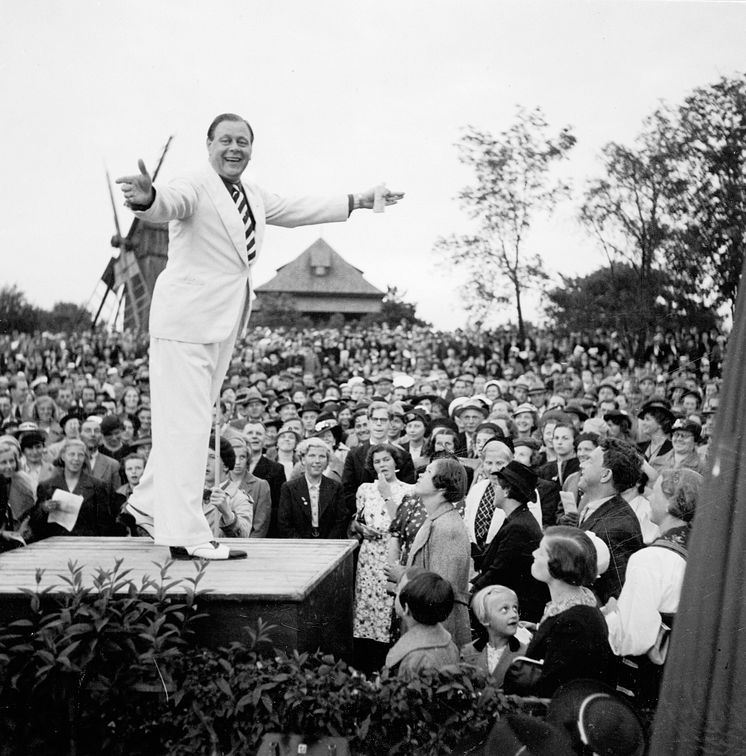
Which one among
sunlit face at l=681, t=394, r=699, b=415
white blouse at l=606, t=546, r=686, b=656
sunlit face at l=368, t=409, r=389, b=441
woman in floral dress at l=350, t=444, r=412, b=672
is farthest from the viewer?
sunlit face at l=681, t=394, r=699, b=415

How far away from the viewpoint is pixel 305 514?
263 inches

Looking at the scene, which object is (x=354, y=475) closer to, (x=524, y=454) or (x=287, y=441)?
(x=287, y=441)

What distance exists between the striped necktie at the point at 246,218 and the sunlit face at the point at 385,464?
6.90 feet

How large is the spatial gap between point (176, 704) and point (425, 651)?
1142 mm

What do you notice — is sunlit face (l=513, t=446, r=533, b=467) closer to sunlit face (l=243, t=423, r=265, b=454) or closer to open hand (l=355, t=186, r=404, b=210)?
sunlit face (l=243, t=423, r=265, b=454)

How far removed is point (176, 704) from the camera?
3.67 meters

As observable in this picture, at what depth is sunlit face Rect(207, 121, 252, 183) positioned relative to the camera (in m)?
4.54

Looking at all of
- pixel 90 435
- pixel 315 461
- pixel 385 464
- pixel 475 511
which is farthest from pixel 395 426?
pixel 90 435

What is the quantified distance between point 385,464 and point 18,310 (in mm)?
41902

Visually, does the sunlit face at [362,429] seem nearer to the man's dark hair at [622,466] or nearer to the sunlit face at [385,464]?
the sunlit face at [385,464]

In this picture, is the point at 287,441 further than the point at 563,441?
Yes

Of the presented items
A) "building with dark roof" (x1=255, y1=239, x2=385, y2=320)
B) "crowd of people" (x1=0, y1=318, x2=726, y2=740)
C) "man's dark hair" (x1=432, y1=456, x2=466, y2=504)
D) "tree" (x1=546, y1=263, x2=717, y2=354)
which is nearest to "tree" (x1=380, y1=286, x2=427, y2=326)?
"building with dark roof" (x1=255, y1=239, x2=385, y2=320)

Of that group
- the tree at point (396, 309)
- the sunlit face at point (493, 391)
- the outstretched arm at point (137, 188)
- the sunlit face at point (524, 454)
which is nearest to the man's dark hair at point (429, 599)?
the outstretched arm at point (137, 188)

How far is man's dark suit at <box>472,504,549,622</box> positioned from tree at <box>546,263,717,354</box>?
8002mm
